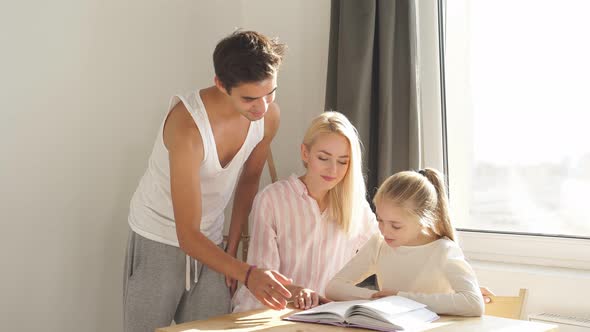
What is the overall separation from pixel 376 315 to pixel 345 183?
65 centimetres

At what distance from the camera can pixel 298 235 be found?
7.04 feet

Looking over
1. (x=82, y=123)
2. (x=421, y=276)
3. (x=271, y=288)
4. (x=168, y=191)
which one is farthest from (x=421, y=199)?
(x=82, y=123)

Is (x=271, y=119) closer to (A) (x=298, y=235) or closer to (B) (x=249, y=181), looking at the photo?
(B) (x=249, y=181)

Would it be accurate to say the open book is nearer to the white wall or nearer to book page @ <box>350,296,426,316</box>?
book page @ <box>350,296,426,316</box>

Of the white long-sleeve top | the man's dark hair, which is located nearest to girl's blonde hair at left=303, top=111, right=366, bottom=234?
the white long-sleeve top

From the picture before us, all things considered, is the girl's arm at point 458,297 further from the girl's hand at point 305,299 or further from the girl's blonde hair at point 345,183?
the girl's blonde hair at point 345,183

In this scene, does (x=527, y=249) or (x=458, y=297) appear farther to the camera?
(x=527, y=249)

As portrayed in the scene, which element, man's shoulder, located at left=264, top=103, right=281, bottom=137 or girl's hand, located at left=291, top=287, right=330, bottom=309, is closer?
girl's hand, located at left=291, top=287, right=330, bottom=309

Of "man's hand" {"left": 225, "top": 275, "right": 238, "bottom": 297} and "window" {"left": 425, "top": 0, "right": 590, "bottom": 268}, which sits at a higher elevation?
"window" {"left": 425, "top": 0, "right": 590, "bottom": 268}

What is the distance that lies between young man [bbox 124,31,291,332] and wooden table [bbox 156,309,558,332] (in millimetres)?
177

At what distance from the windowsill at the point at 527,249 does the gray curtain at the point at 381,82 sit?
1.28 ft

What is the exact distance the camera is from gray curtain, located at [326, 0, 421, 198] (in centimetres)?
250

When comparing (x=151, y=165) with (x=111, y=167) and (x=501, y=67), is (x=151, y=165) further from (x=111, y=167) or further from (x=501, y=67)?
(x=501, y=67)

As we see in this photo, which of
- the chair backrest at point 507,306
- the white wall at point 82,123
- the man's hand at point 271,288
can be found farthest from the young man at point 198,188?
the chair backrest at point 507,306
